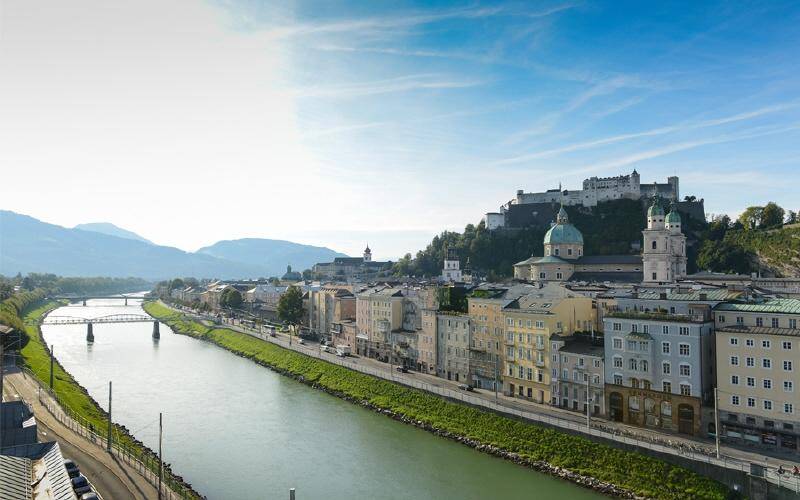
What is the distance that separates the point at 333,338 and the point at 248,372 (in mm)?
11205

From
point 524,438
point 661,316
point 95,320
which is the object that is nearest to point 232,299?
point 95,320

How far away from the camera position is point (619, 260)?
244 feet

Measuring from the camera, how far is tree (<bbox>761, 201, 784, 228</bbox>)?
78750 millimetres

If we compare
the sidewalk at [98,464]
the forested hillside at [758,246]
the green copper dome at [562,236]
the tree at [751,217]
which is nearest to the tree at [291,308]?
the green copper dome at [562,236]

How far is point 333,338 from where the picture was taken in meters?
63.3

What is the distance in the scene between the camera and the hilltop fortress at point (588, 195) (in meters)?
98.9

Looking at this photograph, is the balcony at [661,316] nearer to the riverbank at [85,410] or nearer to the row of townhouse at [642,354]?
the row of townhouse at [642,354]

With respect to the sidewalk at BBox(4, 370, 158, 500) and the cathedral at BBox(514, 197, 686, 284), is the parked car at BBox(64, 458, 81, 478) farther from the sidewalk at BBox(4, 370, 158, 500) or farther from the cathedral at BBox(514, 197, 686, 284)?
the cathedral at BBox(514, 197, 686, 284)

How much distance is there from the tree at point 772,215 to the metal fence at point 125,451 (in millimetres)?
79298

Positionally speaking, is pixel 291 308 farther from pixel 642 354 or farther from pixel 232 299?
pixel 642 354

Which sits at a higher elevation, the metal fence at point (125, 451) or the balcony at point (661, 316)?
the balcony at point (661, 316)

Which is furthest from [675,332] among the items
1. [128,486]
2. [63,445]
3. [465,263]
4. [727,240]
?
[465,263]

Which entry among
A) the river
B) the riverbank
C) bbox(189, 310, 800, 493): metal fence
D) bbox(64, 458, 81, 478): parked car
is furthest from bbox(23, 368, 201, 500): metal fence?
bbox(189, 310, 800, 493): metal fence

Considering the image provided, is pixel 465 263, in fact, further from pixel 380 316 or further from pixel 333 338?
pixel 380 316
